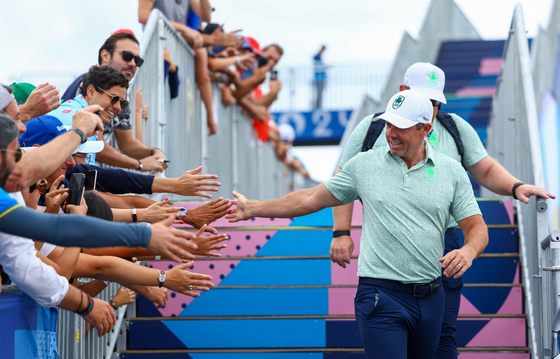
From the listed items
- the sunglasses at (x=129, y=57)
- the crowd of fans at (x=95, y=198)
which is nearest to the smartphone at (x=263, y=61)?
the crowd of fans at (x=95, y=198)

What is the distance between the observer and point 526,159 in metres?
4.53

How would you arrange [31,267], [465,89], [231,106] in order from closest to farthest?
[31,267], [231,106], [465,89]

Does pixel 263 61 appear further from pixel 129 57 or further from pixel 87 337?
pixel 87 337

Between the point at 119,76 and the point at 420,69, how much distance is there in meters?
1.90

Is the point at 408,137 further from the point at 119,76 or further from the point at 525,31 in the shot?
the point at 525,31

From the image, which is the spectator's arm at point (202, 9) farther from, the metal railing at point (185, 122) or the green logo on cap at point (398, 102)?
the green logo on cap at point (398, 102)

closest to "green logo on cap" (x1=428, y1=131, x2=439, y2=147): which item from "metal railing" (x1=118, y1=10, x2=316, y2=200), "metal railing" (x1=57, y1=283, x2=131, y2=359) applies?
"metal railing" (x1=57, y1=283, x2=131, y2=359)

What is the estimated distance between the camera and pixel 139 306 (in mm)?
4625

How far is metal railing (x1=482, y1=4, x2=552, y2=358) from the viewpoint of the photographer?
3.83 metres

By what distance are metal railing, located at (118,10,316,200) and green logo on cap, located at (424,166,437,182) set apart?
2.77 metres

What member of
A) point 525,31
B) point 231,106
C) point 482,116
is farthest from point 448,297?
point 482,116

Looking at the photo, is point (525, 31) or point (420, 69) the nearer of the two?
point (420, 69)

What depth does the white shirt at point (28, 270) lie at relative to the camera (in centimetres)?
234

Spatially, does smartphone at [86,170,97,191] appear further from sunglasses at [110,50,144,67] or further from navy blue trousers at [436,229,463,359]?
navy blue trousers at [436,229,463,359]
